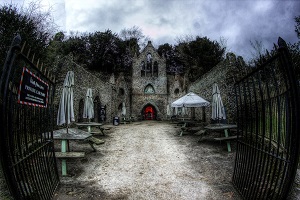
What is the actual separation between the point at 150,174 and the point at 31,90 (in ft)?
10.6

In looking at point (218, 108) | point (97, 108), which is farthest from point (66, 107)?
point (97, 108)

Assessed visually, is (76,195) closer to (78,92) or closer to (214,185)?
(214,185)

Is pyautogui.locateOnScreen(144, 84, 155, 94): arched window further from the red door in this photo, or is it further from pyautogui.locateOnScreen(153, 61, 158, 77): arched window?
the red door

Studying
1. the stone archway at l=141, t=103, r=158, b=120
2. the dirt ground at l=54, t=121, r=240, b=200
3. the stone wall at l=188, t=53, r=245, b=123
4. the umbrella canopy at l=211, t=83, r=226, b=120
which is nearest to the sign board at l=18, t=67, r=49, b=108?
the dirt ground at l=54, t=121, r=240, b=200

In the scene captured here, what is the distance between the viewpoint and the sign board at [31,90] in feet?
7.47

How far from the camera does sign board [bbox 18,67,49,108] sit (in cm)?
228

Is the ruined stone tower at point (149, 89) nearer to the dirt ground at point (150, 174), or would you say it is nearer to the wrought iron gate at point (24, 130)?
the dirt ground at point (150, 174)

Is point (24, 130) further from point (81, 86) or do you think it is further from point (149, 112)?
point (149, 112)

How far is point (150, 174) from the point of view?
15.2 ft

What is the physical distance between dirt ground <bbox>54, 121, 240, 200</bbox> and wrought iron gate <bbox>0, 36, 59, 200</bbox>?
742mm

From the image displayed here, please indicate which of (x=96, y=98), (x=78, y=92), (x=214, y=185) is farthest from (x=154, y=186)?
(x=96, y=98)

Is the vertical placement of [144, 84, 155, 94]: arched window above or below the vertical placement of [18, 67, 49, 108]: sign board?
above

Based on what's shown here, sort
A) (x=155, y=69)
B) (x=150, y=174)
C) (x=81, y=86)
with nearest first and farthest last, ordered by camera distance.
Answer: (x=150, y=174) < (x=81, y=86) < (x=155, y=69)

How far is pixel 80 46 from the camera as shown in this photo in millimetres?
27812
